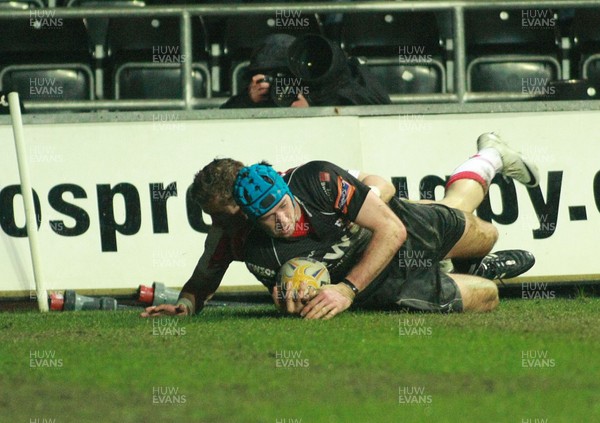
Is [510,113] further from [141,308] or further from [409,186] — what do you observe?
[141,308]

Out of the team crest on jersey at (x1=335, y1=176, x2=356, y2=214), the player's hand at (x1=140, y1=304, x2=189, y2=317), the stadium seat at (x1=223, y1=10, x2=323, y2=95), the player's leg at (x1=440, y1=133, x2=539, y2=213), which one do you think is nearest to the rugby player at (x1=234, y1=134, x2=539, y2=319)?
the team crest on jersey at (x1=335, y1=176, x2=356, y2=214)

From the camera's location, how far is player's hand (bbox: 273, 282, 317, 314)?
23.3ft

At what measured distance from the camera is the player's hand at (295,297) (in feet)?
23.3

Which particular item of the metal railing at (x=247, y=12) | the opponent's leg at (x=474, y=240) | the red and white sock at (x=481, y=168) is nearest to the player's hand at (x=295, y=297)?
the opponent's leg at (x=474, y=240)

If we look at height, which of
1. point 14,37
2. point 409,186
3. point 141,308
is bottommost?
point 141,308

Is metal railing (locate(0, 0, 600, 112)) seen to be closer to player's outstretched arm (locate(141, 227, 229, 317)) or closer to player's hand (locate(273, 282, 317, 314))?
player's outstretched arm (locate(141, 227, 229, 317))

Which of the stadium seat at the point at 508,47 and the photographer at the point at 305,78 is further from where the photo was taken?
the stadium seat at the point at 508,47

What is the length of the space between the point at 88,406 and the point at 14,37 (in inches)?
311

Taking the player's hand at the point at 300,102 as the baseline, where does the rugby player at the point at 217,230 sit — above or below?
below

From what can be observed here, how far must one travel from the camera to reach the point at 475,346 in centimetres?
599

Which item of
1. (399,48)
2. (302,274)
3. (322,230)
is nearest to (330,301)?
(302,274)

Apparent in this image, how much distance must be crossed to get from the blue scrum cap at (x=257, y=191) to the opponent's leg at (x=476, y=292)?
1558 mm

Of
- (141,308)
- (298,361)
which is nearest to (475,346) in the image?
(298,361)

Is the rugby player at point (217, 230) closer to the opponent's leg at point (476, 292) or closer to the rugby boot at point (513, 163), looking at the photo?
the opponent's leg at point (476, 292)
